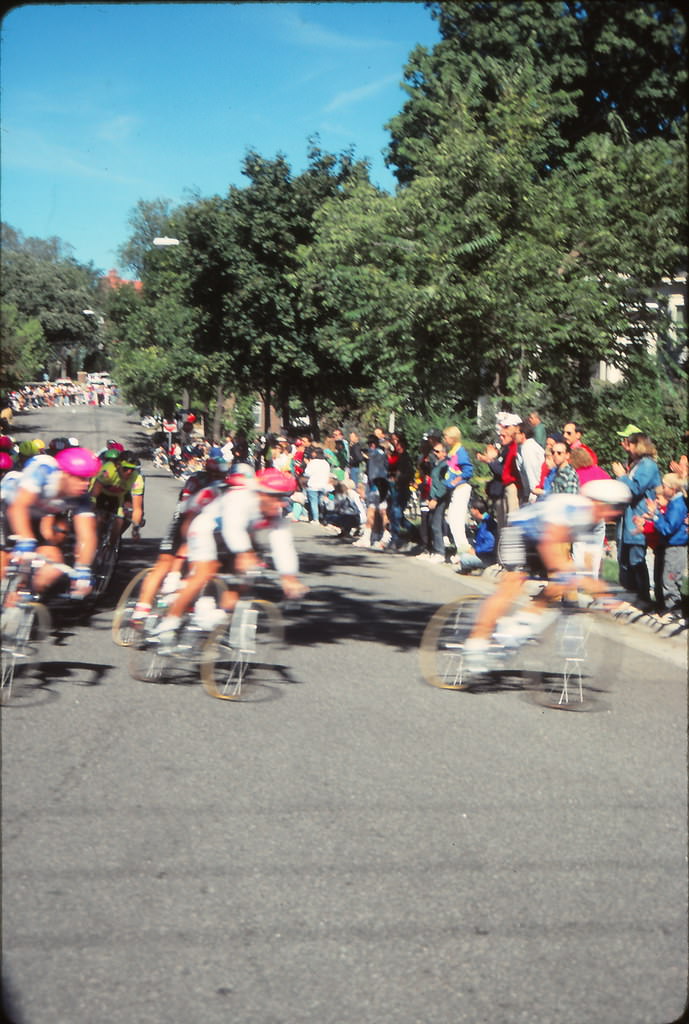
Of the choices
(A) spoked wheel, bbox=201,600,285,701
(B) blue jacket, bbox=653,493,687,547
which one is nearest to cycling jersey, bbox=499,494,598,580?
(A) spoked wheel, bbox=201,600,285,701

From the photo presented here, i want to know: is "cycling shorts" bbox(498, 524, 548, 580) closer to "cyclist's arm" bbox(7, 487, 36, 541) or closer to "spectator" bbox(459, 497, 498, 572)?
"cyclist's arm" bbox(7, 487, 36, 541)

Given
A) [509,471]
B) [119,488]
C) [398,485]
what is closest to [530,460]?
[509,471]

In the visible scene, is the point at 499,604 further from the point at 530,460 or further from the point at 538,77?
the point at 538,77

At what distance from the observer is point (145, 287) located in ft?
51.7

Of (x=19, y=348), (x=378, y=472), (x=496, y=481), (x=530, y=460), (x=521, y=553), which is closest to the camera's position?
(x=19, y=348)

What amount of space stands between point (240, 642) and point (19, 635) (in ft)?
4.75

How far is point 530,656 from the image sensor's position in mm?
7383

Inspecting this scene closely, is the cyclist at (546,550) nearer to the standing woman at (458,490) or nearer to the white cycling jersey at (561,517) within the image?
the white cycling jersey at (561,517)

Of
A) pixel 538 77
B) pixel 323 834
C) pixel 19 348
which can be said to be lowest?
pixel 323 834

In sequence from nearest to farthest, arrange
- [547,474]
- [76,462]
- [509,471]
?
[76,462], [547,474], [509,471]

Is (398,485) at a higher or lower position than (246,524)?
lower

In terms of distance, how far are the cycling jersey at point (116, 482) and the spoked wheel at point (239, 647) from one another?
2.29 metres

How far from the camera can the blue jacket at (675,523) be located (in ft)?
32.1

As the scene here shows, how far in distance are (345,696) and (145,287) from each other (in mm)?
9655
